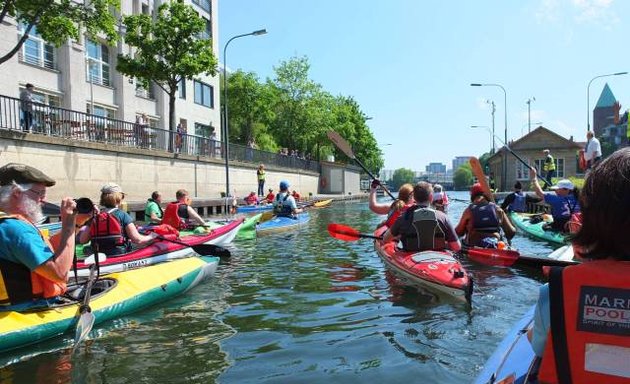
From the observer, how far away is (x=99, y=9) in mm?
15062

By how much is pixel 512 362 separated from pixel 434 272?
12.9ft

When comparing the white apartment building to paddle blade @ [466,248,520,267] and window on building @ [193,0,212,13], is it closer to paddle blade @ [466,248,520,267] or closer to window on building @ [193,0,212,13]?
window on building @ [193,0,212,13]

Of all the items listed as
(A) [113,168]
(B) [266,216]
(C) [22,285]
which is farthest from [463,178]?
(C) [22,285]

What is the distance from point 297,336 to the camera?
5566 mm

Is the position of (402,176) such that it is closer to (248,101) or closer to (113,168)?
(248,101)

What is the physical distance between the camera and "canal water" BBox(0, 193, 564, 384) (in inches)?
177

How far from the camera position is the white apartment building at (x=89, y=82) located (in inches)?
841

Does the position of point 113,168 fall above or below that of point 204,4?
below

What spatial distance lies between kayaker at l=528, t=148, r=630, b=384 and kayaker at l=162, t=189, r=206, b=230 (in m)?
9.90


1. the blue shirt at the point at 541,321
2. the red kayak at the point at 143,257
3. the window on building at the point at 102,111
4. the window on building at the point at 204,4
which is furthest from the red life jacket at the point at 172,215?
the window on building at the point at 204,4

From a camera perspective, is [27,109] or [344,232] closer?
[344,232]

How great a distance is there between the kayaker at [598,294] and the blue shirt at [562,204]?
10.9 meters

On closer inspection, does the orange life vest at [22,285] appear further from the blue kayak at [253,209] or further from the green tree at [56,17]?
the blue kayak at [253,209]

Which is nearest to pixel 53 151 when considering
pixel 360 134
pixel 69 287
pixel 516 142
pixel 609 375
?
pixel 69 287
